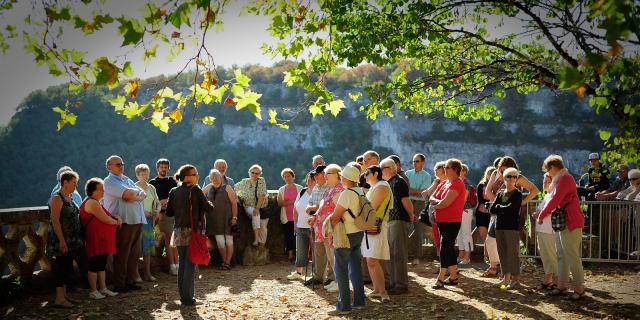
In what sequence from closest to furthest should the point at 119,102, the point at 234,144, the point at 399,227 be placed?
1. the point at 119,102
2. the point at 399,227
3. the point at 234,144

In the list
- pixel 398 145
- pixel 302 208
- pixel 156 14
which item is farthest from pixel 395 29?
pixel 398 145

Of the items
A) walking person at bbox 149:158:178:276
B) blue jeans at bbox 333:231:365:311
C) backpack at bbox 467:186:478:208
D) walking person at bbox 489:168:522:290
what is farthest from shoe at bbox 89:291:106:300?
backpack at bbox 467:186:478:208

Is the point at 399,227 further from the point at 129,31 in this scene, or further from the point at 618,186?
the point at 618,186

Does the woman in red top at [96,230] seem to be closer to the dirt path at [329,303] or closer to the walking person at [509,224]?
the dirt path at [329,303]

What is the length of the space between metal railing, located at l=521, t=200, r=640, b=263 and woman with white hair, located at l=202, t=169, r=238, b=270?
499 centimetres

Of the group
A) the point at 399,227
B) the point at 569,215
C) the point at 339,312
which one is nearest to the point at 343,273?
the point at 339,312

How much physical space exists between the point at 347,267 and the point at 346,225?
493 millimetres

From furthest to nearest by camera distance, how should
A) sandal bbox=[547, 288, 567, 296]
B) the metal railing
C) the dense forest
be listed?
1. the dense forest
2. the metal railing
3. sandal bbox=[547, 288, 567, 296]

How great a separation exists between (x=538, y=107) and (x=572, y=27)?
86.0 metres

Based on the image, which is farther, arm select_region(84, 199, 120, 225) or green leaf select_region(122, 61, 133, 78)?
arm select_region(84, 199, 120, 225)

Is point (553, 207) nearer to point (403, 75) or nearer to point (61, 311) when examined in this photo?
point (403, 75)

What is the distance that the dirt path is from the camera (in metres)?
6.09

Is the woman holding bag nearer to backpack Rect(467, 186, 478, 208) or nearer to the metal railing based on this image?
backpack Rect(467, 186, 478, 208)

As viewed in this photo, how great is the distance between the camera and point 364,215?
593cm
